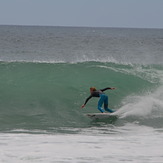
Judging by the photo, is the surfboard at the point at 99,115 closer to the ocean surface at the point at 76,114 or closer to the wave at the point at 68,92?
the ocean surface at the point at 76,114

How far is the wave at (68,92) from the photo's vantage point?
14047mm

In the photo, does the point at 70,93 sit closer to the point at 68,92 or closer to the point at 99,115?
the point at 68,92

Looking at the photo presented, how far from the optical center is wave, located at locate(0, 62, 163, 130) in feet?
46.1

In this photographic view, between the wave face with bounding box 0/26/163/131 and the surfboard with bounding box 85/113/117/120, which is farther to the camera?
the wave face with bounding box 0/26/163/131

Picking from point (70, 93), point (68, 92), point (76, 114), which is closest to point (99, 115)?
point (76, 114)

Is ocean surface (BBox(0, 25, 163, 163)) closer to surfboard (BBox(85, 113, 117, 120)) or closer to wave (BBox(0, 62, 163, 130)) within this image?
wave (BBox(0, 62, 163, 130))

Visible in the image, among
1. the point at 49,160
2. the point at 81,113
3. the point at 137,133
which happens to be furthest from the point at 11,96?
the point at 49,160

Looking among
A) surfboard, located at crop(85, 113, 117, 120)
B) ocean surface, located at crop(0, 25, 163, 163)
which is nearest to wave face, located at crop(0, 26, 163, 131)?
ocean surface, located at crop(0, 25, 163, 163)

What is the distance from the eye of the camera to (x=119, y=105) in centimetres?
1609

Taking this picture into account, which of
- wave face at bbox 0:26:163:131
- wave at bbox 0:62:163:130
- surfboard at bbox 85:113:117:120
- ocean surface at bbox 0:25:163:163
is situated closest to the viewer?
ocean surface at bbox 0:25:163:163

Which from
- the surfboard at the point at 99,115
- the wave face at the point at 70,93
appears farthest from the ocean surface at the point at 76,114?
the surfboard at the point at 99,115

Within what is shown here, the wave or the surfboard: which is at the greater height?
the wave

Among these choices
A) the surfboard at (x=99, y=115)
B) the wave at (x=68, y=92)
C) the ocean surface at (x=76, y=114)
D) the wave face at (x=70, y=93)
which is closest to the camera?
the ocean surface at (x=76, y=114)

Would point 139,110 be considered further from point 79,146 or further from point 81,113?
point 79,146
